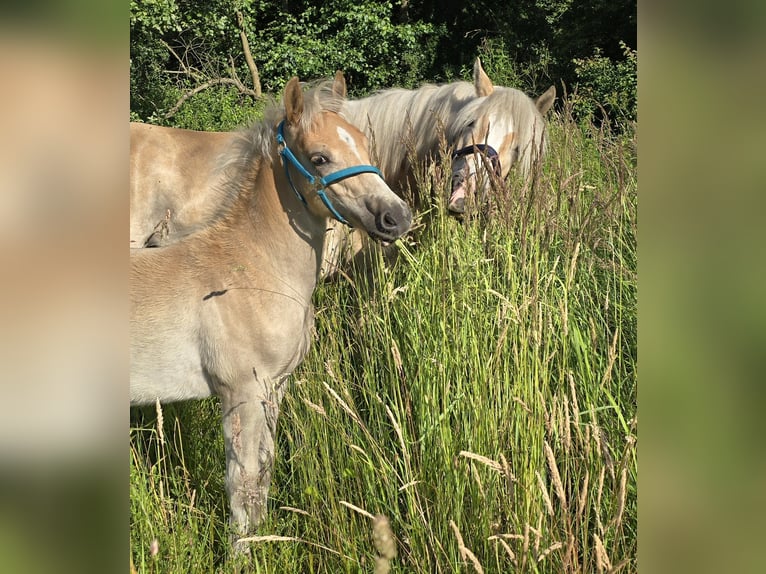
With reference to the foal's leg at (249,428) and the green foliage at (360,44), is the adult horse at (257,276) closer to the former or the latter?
the foal's leg at (249,428)

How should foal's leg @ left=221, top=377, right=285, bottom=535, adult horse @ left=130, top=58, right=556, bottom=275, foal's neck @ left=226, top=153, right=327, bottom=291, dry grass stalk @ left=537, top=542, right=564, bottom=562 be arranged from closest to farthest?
dry grass stalk @ left=537, top=542, right=564, bottom=562 → foal's leg @ left=221, top=377, right=285, bottom=535 → foal's neck @ left=226, top=153, right=327, bottom=291 → adult horse @ left=130, top=58, right=556, bottom=275

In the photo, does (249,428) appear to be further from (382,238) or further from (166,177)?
(166,177)

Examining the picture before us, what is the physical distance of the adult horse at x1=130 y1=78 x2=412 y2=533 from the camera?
2.39 m

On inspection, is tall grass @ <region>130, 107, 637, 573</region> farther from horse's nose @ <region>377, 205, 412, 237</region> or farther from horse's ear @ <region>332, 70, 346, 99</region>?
horse's ear @ <region>332, 70, 346, 99</region>

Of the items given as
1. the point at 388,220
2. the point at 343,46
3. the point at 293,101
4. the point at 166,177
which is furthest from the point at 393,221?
the point at 343,46

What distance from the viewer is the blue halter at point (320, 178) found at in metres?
2.50

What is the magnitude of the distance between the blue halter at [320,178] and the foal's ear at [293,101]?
0.31 feet

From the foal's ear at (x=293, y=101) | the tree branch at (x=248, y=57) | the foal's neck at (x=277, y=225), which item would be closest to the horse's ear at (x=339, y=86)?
the foal's ear at (x=293, y=101)

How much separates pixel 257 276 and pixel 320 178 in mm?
428

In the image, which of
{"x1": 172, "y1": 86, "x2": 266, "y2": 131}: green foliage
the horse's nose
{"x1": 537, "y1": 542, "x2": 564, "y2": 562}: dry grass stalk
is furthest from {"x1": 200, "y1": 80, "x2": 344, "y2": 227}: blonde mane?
{"x1": 172, "y1": 86, "x2": 266, "y2": 131}: green foliage

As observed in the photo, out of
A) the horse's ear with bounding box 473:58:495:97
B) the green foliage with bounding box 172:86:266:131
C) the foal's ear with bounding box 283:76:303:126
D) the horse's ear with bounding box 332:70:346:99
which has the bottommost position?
the foal's ear with bounding box 283:76:303:126
